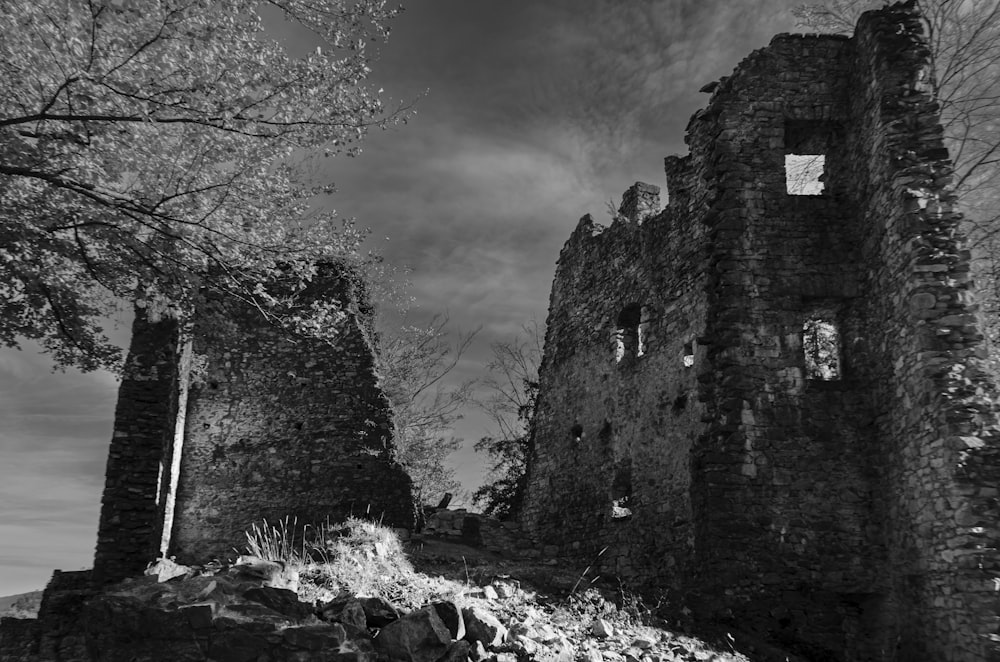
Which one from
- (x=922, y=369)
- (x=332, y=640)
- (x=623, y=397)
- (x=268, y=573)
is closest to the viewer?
(x=332, y=640)

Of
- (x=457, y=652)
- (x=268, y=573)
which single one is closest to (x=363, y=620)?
(x=457, y=652)

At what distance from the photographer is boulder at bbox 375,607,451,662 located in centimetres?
721

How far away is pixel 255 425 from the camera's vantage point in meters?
14.3

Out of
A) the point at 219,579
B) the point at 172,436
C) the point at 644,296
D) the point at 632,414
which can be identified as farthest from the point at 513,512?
the point at 219,579

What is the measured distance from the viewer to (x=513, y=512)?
18.3 m

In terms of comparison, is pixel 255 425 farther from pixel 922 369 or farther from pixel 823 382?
pixel 922 369

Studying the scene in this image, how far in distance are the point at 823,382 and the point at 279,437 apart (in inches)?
377

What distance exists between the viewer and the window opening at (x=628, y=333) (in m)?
14.5

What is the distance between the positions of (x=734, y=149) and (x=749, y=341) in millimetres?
3029

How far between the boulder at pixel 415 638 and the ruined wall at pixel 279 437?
600 centimetres

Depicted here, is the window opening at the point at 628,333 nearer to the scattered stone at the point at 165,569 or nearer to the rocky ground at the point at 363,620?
the rocky ground at the point at 363,620

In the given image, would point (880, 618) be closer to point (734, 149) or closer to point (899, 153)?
point (899, 153)

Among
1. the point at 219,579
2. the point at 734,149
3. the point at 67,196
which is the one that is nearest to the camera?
the point at 219,579

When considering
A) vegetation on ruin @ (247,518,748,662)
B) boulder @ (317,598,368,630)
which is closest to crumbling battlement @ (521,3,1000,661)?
vegetation on ruin @ (247,518,748,662)
